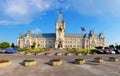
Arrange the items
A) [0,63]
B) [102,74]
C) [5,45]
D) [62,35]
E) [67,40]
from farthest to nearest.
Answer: [67,40], [62,35], [5,45], [0,63], [102,74]

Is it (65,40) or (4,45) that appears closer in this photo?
(4,45)

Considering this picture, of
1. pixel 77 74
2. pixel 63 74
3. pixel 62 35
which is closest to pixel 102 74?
pixel 77 74

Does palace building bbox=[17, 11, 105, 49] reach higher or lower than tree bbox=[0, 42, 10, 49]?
higher

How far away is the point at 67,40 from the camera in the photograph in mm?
169875

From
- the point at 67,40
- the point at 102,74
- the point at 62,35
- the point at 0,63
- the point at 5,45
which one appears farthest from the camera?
the point at 67,40

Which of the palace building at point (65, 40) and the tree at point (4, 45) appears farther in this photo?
the palace building at point (65, 40)

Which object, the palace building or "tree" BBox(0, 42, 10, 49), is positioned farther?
the palace building

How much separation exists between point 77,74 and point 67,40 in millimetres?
152183

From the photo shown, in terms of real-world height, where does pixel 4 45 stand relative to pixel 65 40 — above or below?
below

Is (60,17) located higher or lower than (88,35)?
higher

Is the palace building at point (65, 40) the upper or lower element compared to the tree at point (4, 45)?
upper

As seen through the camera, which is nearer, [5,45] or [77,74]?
[77,74]

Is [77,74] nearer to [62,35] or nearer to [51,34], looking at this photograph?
[62,35]

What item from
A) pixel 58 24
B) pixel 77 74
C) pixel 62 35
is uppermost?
pixel 58 24
